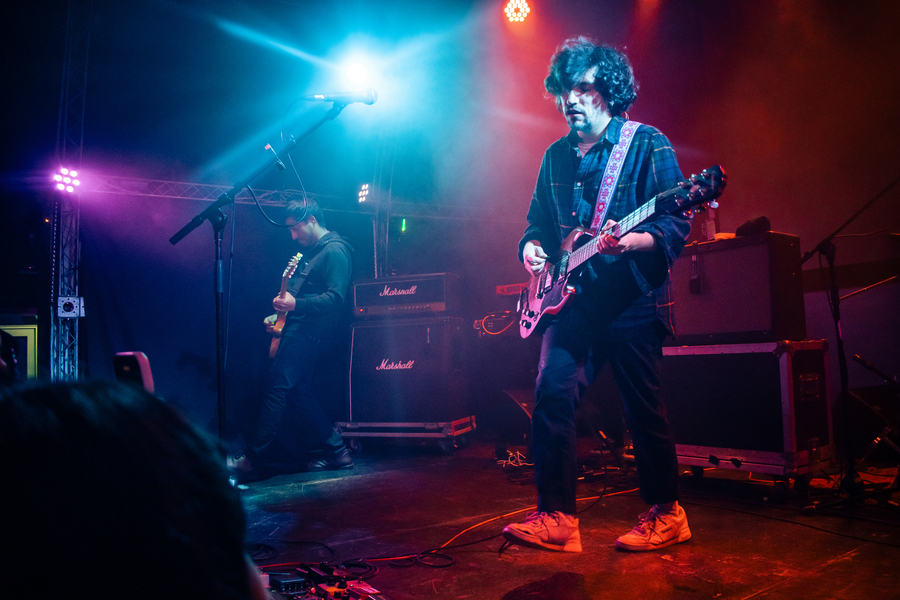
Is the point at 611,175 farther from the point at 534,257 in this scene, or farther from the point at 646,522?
the point at 646,522

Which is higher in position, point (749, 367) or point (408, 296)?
point (408, 296)

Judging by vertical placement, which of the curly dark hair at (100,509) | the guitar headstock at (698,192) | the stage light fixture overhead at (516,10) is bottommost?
the curly dark hair at (100,509)

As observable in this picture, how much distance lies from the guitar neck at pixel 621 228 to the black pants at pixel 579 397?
0.21 m

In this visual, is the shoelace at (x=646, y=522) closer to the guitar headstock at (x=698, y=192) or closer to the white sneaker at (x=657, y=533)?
the white sneaker at (x=657, y=533)

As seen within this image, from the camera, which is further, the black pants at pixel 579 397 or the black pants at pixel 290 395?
the black pants at pixel 290 395

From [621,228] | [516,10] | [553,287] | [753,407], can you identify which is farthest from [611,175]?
[516,10]

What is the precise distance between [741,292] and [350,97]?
2.51 meters

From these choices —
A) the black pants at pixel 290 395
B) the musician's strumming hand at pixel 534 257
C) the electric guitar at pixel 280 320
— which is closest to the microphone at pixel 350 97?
the musician's strumming hand at pixel 534 257

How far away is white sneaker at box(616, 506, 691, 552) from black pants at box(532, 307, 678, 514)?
0.08m

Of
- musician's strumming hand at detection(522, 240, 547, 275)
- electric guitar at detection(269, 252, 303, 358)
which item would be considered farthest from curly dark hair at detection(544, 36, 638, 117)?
electric guitar at detection(269, 252, 303, 358)

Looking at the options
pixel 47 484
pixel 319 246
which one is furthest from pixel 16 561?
pixel 319 246

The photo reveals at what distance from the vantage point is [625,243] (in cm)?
202

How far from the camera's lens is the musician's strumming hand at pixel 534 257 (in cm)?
249

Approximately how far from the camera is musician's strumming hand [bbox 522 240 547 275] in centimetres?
249
